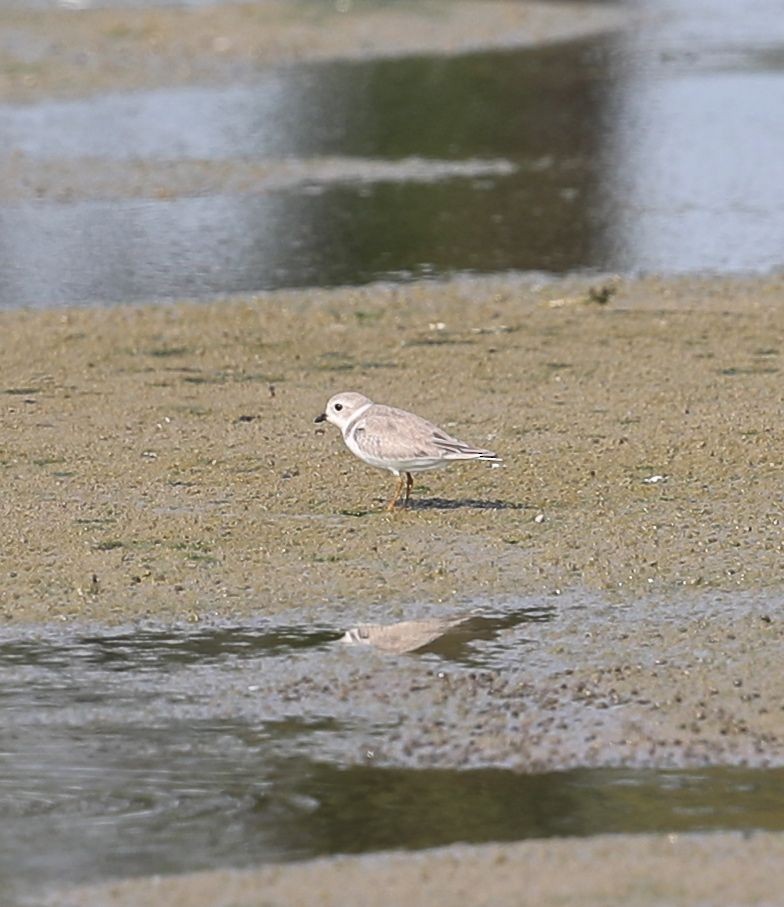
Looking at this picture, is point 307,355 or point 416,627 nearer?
point 416,627

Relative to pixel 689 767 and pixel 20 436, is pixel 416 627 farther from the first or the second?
pixel 20 436

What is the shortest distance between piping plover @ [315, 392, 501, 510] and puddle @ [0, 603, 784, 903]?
1.14m

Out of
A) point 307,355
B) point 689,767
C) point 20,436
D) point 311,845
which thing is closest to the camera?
point 311,845

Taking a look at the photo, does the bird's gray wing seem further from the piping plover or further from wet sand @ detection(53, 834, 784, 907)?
wet sand @ detection(53, 834, 784, 907)

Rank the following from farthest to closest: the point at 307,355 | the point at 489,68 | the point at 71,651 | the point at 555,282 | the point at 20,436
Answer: the point at 489,68 < the point at 555,282 < the point at 307,355 < the point at 20,436 < the point at 71,651

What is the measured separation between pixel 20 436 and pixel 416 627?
3.00 metres

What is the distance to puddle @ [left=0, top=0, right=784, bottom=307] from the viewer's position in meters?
13.7

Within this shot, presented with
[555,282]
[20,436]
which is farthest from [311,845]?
[555,282]

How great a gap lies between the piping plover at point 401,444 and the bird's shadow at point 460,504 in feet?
0.26

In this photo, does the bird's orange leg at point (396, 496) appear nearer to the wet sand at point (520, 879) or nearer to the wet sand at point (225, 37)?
the wet sand at point (520, 879)

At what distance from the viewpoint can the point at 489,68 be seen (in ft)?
74.4

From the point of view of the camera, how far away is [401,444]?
7.92 metres

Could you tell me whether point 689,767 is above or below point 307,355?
below

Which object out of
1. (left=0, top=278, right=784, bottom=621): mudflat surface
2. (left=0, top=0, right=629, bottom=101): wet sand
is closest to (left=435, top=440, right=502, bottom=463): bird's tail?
(left=0, top=278, right=784, bottom=621): mudflat surface
